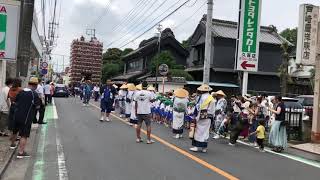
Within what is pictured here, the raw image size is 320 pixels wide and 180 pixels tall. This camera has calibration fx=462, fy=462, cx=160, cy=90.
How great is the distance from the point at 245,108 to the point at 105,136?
4.81m

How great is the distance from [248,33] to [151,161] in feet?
37.7

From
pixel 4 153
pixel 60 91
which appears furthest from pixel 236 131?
pixel 60 91

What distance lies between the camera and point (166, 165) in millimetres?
10391

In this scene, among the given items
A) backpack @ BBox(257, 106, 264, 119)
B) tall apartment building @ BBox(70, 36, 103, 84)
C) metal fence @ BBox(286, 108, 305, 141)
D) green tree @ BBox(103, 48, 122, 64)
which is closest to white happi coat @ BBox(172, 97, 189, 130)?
backpack @ BBox(257, 106, 264, 119)

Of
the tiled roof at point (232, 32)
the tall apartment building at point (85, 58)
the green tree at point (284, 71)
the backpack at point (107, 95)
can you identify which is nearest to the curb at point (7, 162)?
the backpack at point (107, 95)

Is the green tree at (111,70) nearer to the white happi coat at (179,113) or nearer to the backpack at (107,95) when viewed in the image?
the backpack at (107,95)

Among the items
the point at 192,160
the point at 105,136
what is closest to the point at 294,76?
the point at 105,136

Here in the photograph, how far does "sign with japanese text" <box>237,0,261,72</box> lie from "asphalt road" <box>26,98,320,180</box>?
578cm

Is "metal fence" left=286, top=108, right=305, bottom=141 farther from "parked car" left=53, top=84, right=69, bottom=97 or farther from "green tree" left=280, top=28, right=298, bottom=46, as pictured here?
"green tree" left=280, top=28, right=298, bottom=46

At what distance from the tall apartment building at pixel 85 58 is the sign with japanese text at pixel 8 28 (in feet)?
227

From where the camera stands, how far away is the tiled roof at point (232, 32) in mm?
43472

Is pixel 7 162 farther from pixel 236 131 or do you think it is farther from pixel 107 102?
pixel 107 102

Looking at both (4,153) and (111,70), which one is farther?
(111,70)

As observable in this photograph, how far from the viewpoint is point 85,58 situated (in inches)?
3386
